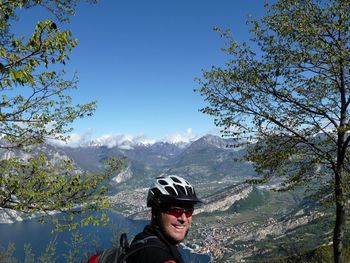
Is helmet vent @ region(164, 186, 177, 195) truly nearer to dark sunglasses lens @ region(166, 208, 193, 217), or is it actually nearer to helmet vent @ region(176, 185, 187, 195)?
helmet vent @ region(176, 185, 187, 195)

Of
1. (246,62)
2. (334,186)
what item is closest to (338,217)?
(334,186)

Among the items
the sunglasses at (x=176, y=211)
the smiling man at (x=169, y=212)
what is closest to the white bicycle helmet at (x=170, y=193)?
the smiling man at (x=169, y=212)

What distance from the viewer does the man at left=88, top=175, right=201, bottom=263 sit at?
3.89 meters

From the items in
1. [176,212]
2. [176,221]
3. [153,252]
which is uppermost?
[176,212]

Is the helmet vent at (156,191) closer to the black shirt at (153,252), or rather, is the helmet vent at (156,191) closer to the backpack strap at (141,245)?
the black shirt at (153,252)

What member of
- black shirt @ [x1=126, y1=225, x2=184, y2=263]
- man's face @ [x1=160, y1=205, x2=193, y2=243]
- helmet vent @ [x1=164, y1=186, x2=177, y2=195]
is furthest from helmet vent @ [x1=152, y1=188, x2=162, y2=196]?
black shirt @ [x1=126, y1=225, x2=184, y2=263]

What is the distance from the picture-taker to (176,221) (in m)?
4.86

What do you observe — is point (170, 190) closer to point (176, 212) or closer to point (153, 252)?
point (176, 212)

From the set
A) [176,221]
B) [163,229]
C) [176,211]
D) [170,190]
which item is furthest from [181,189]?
[163,229]

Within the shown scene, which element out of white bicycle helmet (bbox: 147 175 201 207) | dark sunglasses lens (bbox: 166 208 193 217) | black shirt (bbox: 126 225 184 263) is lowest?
black shirt (bbox: 126 225 184 263)

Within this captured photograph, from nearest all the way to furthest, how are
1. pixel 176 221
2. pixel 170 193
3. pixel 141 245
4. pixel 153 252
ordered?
pixel 153 252 < pixel 141 245 < pixel 176 221 < pixel 170 193

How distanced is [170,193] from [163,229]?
1.73 feet

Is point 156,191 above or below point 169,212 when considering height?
above

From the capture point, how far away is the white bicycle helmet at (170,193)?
16.1 feet
